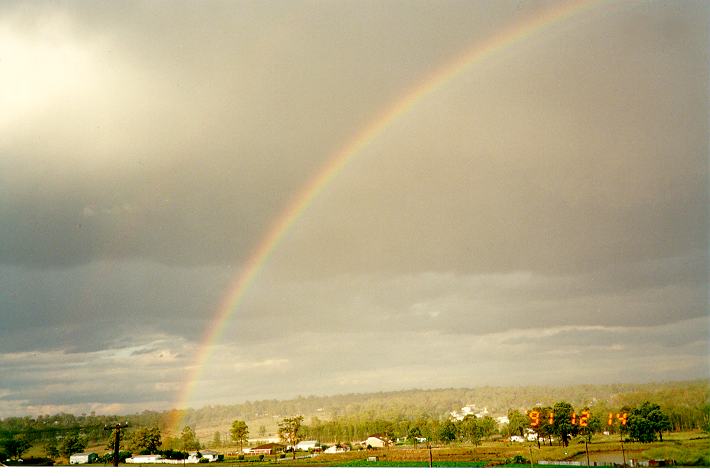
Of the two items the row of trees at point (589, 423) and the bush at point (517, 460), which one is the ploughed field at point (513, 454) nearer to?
the bush at point (517, 460)

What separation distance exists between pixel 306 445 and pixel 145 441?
732 centimetres

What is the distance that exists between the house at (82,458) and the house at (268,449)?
22.2 feet

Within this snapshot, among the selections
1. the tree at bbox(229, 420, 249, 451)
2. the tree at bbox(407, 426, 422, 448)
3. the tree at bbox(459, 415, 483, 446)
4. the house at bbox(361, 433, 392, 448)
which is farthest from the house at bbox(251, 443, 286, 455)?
the tree at bbox(459, 415, 483, 446)

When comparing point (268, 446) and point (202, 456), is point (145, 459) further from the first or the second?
point (268, 446)

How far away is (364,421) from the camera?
34875 mm

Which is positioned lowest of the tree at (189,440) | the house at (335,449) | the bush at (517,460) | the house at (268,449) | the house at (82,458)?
the bush at (517,460)

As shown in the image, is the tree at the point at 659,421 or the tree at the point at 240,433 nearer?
the tree at the point at 659,421

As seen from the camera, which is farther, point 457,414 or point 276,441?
point 457,414

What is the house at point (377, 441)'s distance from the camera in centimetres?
3053

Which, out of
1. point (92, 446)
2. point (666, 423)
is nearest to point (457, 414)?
point (666, 423)

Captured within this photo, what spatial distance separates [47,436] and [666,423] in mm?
28689

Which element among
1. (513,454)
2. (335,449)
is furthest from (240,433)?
(513,454)

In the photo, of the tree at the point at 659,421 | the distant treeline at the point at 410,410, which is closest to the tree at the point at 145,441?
the distant treeline at the point at 410,410
